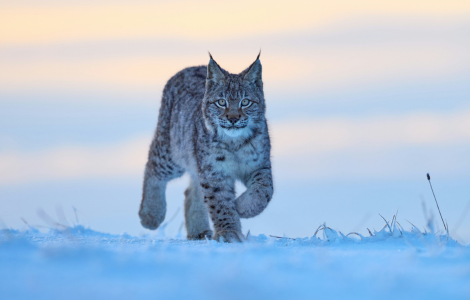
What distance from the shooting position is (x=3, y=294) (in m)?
2.16

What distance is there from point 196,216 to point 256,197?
1963 millimetres

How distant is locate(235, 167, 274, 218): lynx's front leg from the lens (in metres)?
5.32

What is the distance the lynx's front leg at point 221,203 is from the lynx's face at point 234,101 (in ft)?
1.57

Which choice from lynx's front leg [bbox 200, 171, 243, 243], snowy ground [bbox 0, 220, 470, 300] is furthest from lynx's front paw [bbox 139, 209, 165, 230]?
snowy ground [bbox 0, 220, 470, 300]

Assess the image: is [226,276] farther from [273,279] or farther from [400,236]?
[400,236]

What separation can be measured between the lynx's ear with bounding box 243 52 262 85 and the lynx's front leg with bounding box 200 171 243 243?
3.61 ft

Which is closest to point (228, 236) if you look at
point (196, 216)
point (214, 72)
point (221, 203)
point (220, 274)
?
point (221, 203)

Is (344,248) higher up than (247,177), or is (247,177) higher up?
(247,177)

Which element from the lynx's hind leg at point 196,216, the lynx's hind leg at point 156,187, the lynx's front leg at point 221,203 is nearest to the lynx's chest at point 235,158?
the lynx's front leg at point 221,203

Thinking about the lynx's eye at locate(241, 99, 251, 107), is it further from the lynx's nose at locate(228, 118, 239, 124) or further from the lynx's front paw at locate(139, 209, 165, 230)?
the lynx's front paw at locate(139, 209, 165, 230)

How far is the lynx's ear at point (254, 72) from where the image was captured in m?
5.75

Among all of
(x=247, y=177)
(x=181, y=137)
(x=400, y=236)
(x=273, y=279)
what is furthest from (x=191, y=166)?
(x=273, y=279)

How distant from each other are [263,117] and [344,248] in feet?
8.08

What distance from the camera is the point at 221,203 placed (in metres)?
5.39
